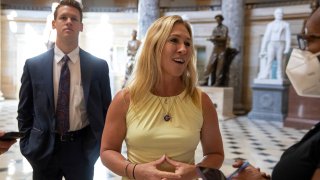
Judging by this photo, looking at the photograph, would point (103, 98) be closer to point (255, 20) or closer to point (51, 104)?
point (51, 104)

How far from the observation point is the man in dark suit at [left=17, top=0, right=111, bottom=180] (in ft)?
6.97

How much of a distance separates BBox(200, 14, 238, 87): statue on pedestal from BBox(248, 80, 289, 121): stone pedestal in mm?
1071

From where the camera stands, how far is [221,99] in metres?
10.8

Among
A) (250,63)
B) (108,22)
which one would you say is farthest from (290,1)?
(108,22)

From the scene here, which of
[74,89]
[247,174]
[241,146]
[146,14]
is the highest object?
[146,14]

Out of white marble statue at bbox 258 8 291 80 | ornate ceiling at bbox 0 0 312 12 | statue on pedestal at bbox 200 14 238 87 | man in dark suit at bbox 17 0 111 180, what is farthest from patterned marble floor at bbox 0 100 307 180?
ornate ceiling at bbox 0 0 312 12

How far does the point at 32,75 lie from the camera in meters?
2.18

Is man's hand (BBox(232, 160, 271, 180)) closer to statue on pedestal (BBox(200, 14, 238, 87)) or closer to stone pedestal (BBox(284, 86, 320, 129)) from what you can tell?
A: stone pedestal (BBox(284, 86, 320, 129))

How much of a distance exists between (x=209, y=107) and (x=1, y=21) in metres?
16.7

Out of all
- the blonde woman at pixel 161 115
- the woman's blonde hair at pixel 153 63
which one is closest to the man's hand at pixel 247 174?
the blonde woman at pixel 161 115

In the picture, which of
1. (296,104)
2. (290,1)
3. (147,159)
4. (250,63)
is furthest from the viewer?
(250,63)

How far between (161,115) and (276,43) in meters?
9.75

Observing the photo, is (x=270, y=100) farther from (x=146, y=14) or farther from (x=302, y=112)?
(x=146, y=14)

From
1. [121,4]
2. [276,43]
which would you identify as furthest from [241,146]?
[121,4]
